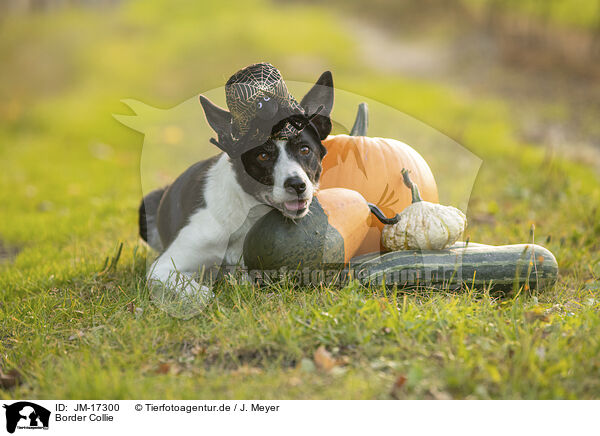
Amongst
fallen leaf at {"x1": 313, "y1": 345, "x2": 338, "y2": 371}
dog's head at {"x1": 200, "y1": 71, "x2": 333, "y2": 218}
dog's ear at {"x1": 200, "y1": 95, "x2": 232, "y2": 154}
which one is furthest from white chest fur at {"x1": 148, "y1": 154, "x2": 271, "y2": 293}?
fallen leaf at {"x1": 313, "y1": 345, "x2": 338, "y2": 371}

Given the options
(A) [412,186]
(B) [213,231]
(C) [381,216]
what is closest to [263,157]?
(B) [213,231]

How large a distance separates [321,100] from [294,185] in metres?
0.52

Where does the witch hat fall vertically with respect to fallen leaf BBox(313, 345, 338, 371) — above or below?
above

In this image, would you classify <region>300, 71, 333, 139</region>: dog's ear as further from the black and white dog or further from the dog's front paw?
the dog's front paw

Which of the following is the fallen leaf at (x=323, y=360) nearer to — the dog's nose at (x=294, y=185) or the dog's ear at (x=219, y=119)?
the dog's nose at (x=294, y=185)

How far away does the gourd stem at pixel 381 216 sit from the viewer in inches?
128

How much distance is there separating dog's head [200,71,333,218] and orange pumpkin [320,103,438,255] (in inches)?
21.7

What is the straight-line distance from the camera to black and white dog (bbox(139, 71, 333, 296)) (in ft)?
9.45

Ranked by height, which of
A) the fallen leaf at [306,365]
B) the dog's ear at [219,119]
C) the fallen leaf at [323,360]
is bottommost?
the fallen leaf at [306,365]

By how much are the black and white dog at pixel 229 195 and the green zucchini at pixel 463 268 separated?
1.74 ft

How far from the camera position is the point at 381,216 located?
3.34 metres

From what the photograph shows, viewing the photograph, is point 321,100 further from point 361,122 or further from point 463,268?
point 463,268
